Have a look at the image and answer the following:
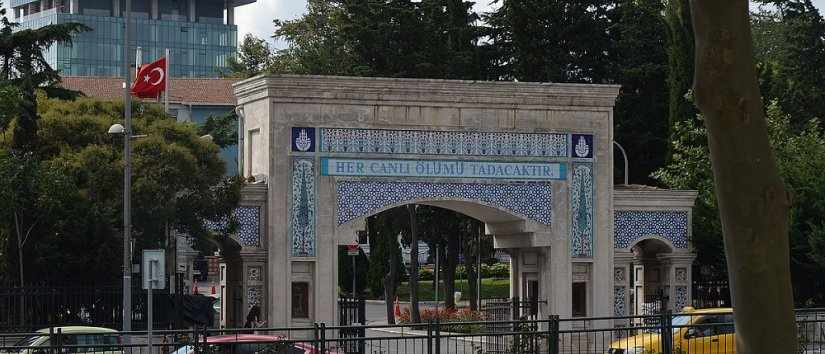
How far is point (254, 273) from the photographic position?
94.7 feet

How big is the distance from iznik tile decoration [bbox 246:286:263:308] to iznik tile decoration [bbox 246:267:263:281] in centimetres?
18

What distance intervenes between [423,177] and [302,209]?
245cm

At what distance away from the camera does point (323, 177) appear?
2862cm

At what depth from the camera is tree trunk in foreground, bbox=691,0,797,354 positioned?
4.22 meters

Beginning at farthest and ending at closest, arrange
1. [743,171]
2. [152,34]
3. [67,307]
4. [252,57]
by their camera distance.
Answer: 1. [152,34]
2. [252,57]
3. [67,307]
4. [743,171]

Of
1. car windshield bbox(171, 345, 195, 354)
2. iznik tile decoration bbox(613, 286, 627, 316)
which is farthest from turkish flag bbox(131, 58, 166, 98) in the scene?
car windshield bbox(171, 345, 195, 354)

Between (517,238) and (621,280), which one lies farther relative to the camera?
(621,280)

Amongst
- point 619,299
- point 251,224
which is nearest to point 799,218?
point 619,299

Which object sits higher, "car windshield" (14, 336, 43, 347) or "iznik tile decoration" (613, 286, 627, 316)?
"iznik tile decoration" (613, 286, 627, 316)

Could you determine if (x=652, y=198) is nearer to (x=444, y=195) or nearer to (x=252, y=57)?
(x=444, y=195)

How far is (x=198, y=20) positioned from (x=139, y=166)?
12465 centimetres

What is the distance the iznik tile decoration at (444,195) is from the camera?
28844 mm

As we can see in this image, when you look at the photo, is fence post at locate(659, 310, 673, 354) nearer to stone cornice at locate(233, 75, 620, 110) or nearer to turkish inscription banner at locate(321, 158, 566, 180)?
turkish inscription banner at locate(321, 158, 566, 180)

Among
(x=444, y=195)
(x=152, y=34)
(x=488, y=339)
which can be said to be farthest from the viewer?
(x=152, y=34)
